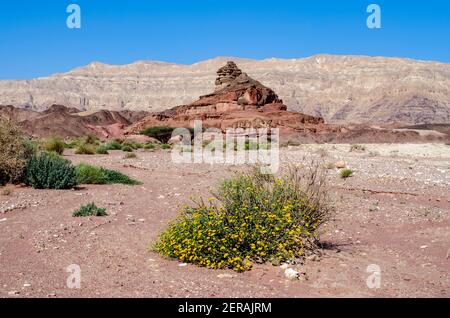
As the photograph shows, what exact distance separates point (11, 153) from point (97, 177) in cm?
220

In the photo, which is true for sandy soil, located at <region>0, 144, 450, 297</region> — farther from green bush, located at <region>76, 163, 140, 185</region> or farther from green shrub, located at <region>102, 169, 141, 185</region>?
green shrub, located at <region>102, 169, 141, 185</region>

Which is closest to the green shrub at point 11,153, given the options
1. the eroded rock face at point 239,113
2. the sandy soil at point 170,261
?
the sandy soil at point 170,261

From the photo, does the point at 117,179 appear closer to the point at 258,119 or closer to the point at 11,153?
the point at 11,153

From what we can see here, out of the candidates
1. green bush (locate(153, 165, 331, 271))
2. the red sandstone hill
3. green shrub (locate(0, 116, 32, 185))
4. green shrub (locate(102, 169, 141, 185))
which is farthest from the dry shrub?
the red sandstone hill

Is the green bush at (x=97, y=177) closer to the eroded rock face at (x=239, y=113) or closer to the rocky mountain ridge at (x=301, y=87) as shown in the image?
the eroded rock face at (x=239, y=113)

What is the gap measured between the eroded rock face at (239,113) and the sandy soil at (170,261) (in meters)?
32.5

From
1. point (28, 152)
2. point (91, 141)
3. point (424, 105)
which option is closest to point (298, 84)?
point (424, 105)

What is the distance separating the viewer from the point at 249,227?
620 cm

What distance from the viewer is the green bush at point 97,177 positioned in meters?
12.8

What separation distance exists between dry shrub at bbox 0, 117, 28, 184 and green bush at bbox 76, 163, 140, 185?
1.47 meters

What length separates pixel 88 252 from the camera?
657 centimetres

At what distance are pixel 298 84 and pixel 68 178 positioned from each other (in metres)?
131

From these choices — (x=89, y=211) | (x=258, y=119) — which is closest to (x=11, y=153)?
(x=89, y=211)
